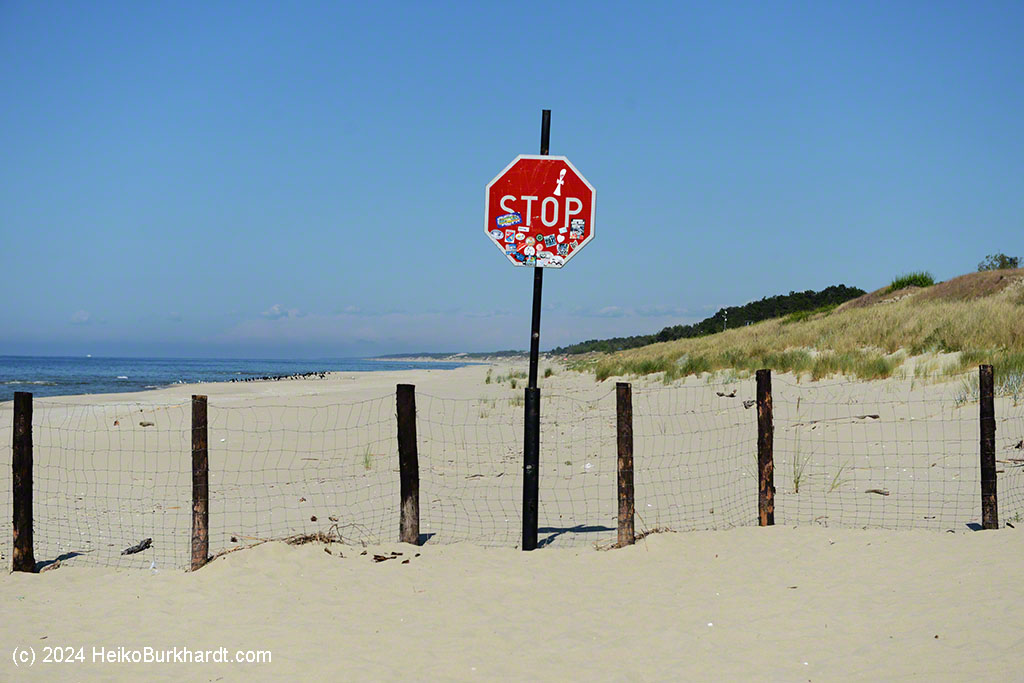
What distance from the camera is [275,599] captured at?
20.0 ft

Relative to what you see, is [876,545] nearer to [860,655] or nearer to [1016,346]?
[860,655]

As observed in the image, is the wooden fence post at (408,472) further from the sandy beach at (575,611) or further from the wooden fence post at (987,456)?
the wooden fence post at (987,456)

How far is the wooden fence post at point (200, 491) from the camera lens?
22.3ft

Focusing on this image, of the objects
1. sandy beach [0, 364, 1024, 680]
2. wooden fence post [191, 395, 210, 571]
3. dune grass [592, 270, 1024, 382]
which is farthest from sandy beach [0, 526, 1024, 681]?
dune grass [592, 270, 1024, 382]

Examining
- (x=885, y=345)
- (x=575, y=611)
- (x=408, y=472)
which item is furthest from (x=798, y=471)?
(x=885, y=345)

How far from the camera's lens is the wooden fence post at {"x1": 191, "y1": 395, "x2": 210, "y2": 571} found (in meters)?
6.80

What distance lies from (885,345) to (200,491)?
1908 centimetres

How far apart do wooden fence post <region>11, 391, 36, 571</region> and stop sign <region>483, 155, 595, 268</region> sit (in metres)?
4.49

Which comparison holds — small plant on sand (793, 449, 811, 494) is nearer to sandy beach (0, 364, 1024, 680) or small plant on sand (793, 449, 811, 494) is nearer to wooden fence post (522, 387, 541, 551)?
sandy beach (0, 364, 1024, 680)

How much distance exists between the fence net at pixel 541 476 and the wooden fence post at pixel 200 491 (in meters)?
0.53

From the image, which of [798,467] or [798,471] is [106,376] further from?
[798,471]

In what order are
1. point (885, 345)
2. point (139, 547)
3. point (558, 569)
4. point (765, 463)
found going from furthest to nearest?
1. point (885, 345)
2. point (139, 547)
3. point (765, 463)
4. point (558, 569)

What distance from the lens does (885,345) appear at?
20.9m

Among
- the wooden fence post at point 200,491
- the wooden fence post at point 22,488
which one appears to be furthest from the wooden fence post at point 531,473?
the wooden fence post at point 22,488
